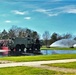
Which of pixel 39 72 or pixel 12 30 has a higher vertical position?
pixel 12 30

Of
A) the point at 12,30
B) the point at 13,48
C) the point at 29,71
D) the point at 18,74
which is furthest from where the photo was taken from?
the point at 12,30

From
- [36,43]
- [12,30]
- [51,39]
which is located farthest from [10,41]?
[51,39]

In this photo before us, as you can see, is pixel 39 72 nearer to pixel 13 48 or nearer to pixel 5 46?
pixel 13 48

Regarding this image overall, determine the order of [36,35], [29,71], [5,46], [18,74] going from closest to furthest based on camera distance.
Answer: [18,74] < [29,71] < [5,46] < [36,35]

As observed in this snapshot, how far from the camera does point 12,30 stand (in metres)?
125

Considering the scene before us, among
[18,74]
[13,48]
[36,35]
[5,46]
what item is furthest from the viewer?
[36,35]

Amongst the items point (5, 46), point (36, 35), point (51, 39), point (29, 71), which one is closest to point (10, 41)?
point (5, 46)

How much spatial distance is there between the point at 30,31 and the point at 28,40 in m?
69.6

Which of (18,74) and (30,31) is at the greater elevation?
(30,31)

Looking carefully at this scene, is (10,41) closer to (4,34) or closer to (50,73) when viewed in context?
(50,73)

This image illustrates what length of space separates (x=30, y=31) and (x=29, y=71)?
123m

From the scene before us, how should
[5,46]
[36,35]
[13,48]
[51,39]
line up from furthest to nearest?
[51,39]
[36,35]
[5,46]
[13,48]

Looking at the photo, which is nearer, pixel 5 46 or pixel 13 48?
pixel 13 48

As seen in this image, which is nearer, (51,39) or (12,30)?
(12,30)
